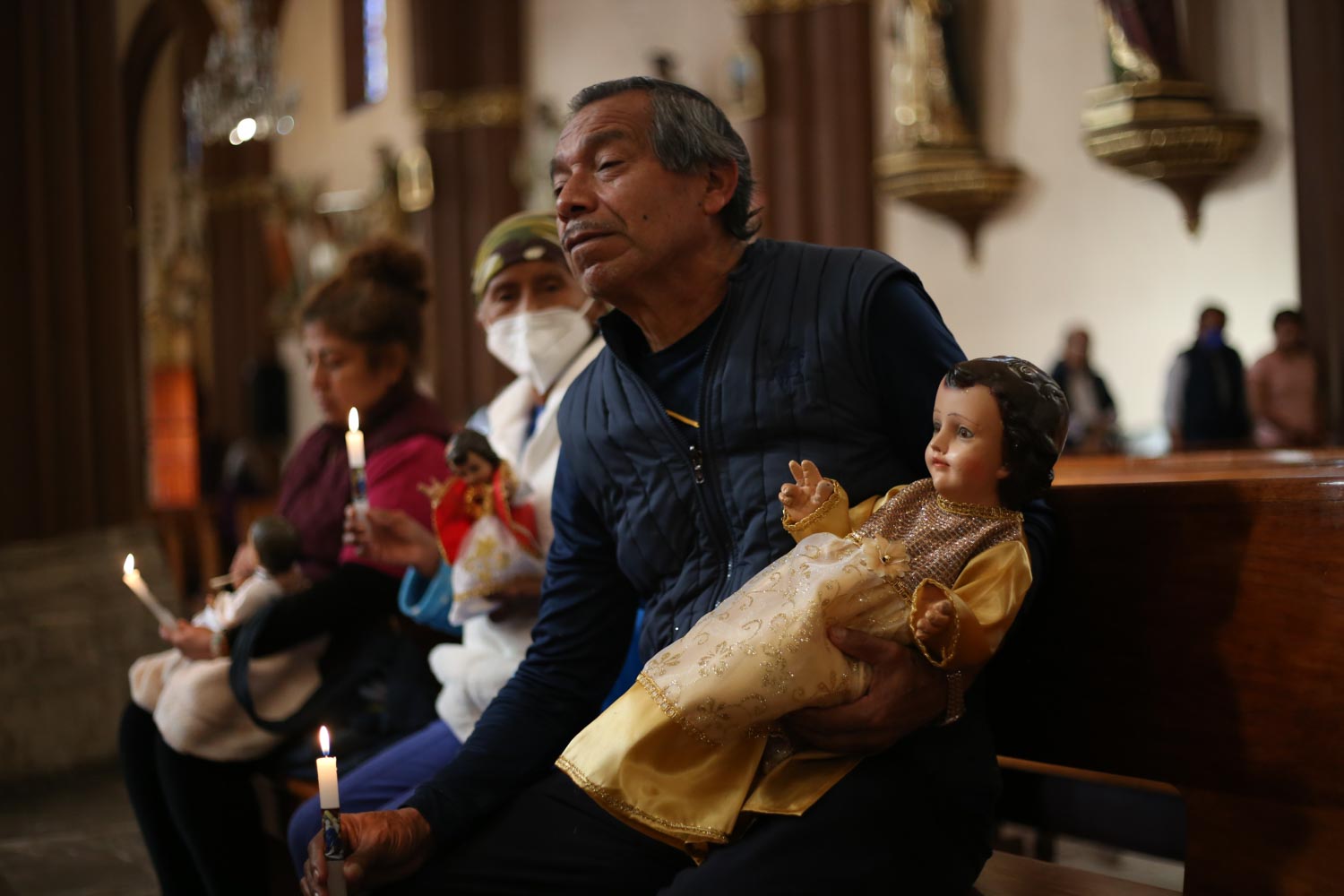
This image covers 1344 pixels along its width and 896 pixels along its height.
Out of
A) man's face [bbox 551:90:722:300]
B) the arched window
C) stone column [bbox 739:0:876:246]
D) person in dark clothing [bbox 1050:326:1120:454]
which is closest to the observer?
man's face [bbox 551:90:722:300]

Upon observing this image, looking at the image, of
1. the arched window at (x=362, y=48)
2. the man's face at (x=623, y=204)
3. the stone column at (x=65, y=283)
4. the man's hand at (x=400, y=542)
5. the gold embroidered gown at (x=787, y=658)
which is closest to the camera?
the gold embroidered gown at (x=787, y=658)

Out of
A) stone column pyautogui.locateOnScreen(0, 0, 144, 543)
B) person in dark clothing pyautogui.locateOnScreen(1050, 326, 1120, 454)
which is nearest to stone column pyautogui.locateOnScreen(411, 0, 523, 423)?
person in dark clothing pyautogui.locateOnScreen(1050, 326, 1120, 454)

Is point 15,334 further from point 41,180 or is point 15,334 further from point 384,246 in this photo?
point 384,246

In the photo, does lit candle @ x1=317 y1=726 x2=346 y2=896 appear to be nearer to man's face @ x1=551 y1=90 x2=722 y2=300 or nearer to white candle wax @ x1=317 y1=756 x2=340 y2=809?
white candle wax @ x1=317 y1=756 x2=340 y2=809

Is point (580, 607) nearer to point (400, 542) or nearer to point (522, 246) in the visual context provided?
point (400, 542)

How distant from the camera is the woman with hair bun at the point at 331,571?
3.08 meters

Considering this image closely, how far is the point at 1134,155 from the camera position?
953 cm

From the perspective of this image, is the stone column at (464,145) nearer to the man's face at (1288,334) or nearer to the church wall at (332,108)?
the church wall at (332,108)

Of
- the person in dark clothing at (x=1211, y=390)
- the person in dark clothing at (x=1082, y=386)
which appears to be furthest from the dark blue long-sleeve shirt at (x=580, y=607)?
the person in dark clothing at (x=1082, y=386)

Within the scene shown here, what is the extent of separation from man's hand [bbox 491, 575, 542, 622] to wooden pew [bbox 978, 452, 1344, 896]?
928 mm

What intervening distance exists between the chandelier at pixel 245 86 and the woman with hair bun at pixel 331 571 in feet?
22.3

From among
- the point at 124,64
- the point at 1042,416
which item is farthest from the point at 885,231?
the point at 124,64

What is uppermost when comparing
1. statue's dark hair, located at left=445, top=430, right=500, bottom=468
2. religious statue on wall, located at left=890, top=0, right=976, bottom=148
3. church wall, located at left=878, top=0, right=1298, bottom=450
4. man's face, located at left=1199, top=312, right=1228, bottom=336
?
religious statue on wall, located at left=890, top=0, right=976, bottom=148

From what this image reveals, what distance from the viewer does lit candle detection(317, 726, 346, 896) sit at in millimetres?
1693
